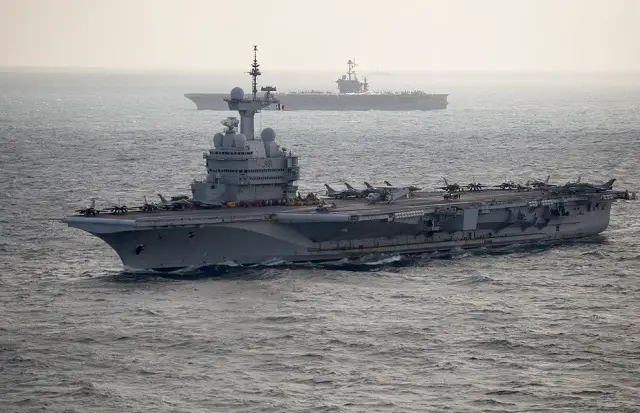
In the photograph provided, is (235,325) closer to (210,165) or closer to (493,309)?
(493,309)

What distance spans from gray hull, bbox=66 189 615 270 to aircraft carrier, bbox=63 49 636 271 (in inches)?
1.4

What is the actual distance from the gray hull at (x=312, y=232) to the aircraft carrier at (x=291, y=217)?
0.04 meters

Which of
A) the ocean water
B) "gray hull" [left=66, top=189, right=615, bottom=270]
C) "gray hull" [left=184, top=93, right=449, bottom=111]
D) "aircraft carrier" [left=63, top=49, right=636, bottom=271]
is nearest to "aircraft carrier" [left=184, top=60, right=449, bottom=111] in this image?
"gray hull" [left=184, top=93, right=449, bottom=111]

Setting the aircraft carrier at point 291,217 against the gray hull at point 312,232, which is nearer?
the gray hull at point 312,232

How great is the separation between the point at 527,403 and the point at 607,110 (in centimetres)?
14215

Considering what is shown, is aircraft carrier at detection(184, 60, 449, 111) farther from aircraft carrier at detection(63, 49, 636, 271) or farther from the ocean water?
aircraft carrier at detection(63, 49, 636, 271)

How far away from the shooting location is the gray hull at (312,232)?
41594mm

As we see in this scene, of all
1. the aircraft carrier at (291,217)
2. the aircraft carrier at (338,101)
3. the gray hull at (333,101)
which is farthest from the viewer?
the gray hull at (333,101)

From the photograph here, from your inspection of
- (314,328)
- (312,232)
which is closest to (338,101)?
(312,232)

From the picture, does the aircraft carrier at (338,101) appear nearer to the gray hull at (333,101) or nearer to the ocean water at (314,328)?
the gray hull at (333,101)

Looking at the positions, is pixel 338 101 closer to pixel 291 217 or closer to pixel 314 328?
pixel 291 217

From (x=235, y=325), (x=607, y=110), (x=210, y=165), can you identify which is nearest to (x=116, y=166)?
(x=210, y=165)

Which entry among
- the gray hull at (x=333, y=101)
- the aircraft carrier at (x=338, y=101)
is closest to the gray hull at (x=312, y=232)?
the aircraft carrier at (x=338, y=101)

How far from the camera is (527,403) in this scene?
28.7 meters
